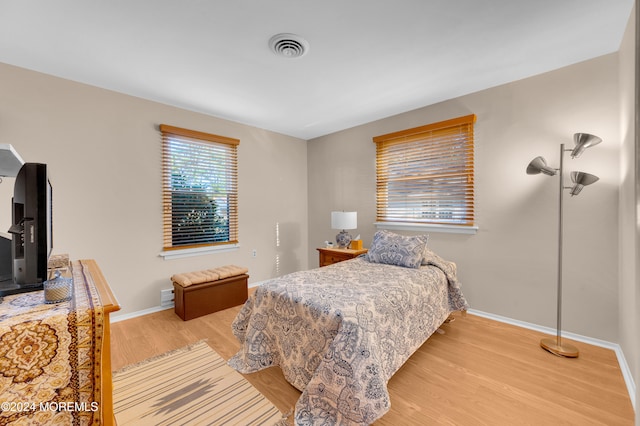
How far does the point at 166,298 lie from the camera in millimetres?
3285

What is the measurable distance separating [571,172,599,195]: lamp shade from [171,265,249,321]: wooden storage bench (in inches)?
141

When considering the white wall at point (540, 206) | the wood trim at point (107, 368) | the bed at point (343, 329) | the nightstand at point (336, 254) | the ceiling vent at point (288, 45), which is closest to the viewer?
the wood trim at point (107, 368)

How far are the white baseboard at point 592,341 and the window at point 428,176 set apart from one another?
1.04 m

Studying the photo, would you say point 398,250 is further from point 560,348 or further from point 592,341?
point 592,341

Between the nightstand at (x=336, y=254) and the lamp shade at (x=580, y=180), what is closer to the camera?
the lamp shade at (x=580, y=180)

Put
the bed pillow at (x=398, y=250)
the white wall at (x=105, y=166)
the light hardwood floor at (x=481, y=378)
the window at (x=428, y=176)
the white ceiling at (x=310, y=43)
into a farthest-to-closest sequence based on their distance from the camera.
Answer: the window at (x=428, y=176)
the bed pillow at (x=398, y=250)
the white wall at (x=105, y=166)
the white ceiling at (x=310, y=43)
the light hardwood floor at (x=481, y=378)

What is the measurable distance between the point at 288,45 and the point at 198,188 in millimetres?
2289

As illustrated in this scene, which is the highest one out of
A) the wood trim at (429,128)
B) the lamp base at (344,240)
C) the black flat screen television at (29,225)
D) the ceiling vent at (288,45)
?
the ceiling vent at (288,45)

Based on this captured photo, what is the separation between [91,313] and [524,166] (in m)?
3.54

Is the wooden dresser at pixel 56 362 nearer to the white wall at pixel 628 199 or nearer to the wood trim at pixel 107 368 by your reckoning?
the wood trim at pixel 107 368

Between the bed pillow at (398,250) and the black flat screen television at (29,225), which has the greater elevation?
the black flat screen television at (29,225)

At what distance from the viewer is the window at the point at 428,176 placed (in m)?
3.08

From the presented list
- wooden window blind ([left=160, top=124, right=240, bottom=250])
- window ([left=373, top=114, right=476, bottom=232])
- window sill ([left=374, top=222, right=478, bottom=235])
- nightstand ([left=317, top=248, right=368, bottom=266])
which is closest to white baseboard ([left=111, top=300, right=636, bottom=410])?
wooden window blind ([left=160, top=124, right=240, bottom=250])

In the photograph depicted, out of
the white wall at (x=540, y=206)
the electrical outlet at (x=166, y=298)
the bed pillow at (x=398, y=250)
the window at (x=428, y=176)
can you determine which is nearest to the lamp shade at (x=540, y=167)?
the white wall at (x=540, y=206)
